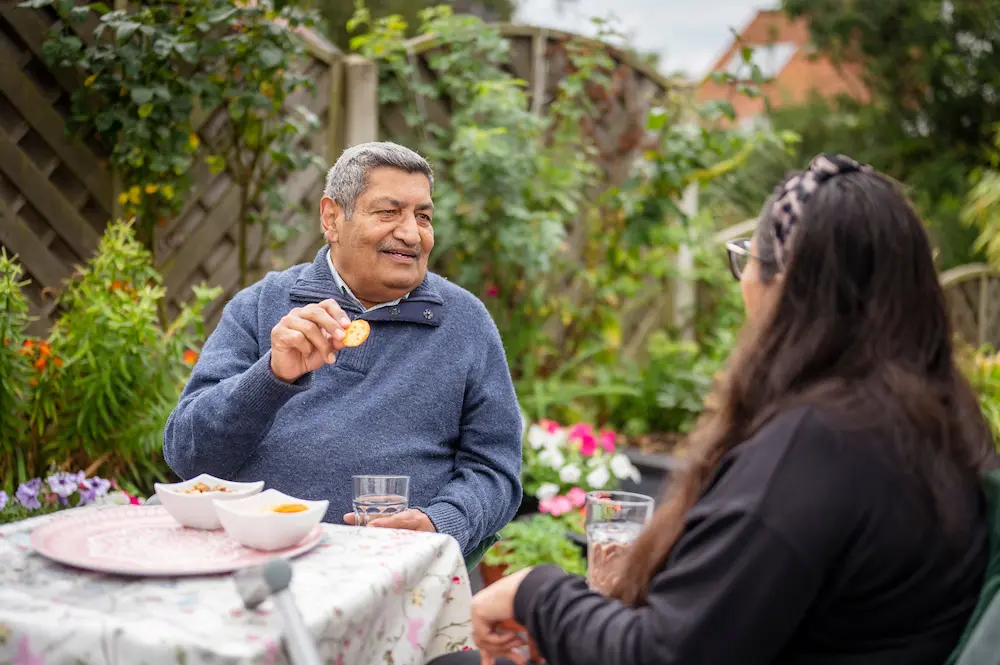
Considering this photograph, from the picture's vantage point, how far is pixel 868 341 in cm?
112

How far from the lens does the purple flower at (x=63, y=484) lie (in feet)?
7.87

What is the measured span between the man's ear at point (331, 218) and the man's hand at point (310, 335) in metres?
0.54

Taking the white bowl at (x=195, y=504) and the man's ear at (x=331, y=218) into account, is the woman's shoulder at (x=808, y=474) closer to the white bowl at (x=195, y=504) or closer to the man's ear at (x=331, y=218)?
the white bowl at (x=195, y=504)

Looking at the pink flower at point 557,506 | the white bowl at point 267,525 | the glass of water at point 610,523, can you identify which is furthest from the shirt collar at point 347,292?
the pink flower at point 557,506

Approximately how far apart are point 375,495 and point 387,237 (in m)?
0.66

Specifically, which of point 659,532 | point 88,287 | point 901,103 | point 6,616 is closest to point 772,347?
point 659,532

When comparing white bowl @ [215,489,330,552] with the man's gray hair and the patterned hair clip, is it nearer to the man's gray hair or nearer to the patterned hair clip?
the patterned hair clip

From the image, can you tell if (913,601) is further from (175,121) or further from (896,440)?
(175,121)

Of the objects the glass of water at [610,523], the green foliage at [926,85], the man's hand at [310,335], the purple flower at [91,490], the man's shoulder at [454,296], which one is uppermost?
the man's hand at [310,335]

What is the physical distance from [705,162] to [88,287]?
3.04 metres

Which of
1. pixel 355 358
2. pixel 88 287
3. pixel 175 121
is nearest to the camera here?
pixel 355 358

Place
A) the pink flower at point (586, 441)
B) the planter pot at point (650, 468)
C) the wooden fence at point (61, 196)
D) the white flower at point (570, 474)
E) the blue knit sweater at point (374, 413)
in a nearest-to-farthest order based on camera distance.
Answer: the blue knit sweater at point (374, 413) < the wooden fence at point (61, 196) < the white flower at point (570, 474) < the pink flower at point (586, 441) < the planter pot at point (650, 468)

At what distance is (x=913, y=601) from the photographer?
1.08 meters

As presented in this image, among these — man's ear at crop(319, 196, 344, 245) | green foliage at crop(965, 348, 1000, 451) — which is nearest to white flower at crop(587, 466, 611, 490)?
man's ear at crop(319, 196, 344, 245)
